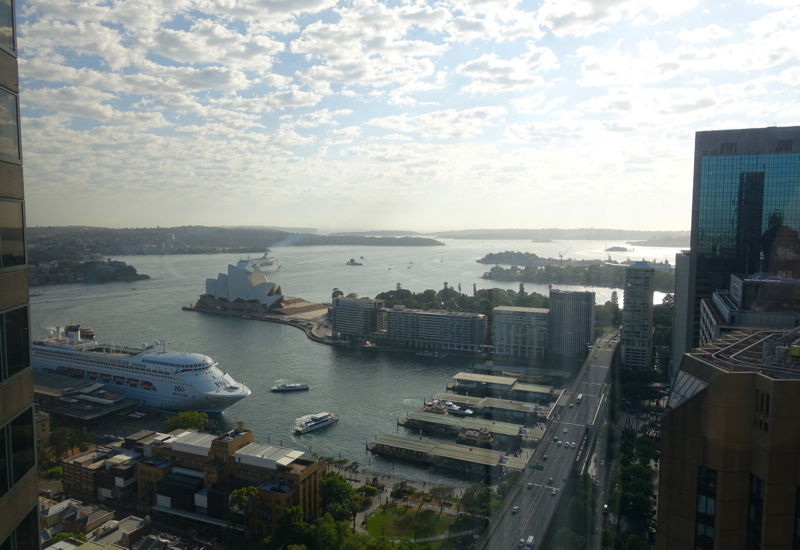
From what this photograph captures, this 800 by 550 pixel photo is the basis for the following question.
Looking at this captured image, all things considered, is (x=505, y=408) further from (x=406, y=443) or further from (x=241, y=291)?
(x=241, y=291)

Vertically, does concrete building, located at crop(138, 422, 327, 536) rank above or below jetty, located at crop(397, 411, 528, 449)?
above

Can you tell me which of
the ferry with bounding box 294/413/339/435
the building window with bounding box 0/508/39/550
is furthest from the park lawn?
the building window with bounding box 0/508/39/550

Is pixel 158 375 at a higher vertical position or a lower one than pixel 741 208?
lower

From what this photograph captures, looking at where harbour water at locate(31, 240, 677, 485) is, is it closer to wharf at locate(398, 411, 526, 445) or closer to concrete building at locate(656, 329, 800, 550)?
wharf at locate(398, 411, 526, 445)

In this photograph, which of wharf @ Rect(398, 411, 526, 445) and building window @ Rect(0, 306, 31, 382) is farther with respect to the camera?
wharf @ Rect(398, 411, 526, 445)

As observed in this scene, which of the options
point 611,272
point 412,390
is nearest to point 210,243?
point 611,272

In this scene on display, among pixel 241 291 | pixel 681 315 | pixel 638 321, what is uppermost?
pixel 681 315

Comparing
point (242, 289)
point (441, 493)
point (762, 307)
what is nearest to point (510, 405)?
point (441, 493)

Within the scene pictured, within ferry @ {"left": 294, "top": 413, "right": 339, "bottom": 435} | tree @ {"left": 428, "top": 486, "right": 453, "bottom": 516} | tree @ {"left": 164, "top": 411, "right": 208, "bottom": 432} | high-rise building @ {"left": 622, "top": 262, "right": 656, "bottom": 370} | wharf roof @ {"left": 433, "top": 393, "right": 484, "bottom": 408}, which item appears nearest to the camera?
tree @ {"left": 428, "top": 486, "right": 453, "bottom": 516}
